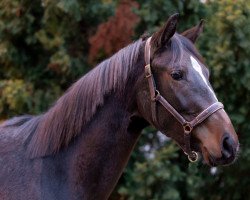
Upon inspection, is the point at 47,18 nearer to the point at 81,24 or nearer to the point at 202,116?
the point at 81,24

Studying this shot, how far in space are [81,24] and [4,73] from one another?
2.99 feet

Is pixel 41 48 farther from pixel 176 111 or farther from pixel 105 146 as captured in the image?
pixel 176 111

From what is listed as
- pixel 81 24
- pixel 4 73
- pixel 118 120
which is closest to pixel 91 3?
pixel 81 24

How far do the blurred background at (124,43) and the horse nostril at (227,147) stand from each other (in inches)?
92.5

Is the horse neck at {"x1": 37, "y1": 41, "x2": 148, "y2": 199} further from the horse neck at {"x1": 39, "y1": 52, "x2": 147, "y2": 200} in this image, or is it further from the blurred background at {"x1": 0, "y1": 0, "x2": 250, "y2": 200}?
the blurred background at {"x1": 0, "y1": 0, "x2": 250, "y2": 200}

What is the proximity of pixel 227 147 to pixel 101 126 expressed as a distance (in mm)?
695

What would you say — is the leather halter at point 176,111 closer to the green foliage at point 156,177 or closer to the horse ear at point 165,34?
the horse ear at point 165,34

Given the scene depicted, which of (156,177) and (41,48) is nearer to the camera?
(156,177)

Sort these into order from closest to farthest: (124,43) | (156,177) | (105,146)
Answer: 1. (105,146)
2. (156,177)
3. (124,43)

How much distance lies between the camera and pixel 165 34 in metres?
3.13

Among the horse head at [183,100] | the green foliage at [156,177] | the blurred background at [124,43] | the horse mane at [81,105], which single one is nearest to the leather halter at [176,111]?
the horse head at [183,100]

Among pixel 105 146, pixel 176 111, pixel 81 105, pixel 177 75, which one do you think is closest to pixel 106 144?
pixel 105 146

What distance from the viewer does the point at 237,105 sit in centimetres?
552

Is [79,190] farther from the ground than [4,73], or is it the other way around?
[79,190]
